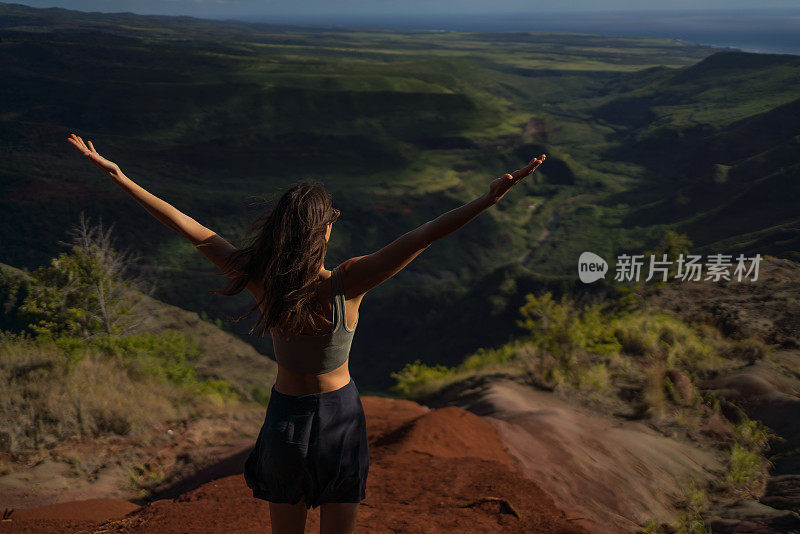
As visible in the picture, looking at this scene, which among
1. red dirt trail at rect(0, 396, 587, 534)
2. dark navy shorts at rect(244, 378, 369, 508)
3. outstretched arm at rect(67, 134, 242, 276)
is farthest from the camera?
red dirt trail at rect(0, 396, 587, 534)

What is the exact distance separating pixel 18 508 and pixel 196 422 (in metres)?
2.82

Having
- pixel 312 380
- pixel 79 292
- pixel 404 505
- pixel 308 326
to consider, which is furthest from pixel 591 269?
pixel 308 326

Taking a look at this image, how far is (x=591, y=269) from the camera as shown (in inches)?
1783

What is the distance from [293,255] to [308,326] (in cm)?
30

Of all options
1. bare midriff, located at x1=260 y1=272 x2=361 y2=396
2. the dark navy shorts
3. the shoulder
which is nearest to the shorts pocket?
the dark navy shorts

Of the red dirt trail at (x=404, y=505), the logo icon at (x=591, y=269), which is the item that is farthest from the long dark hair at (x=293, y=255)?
the logo icon at (x=591, y=269)

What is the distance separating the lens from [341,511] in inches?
94.1

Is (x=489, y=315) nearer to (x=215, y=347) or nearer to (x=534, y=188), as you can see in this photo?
(x=215, y=347)

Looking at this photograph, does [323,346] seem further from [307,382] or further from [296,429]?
[296,429]

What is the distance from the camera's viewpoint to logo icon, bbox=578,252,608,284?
36.7 meters

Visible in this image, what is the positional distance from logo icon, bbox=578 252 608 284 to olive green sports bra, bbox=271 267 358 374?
3581cm

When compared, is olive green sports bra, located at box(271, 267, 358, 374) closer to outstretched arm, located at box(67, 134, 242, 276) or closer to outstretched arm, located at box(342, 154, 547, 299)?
outstretched arm, located at box(342, 154, 547, 299)

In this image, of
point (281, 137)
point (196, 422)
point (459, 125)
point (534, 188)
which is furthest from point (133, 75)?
point (196, 422)

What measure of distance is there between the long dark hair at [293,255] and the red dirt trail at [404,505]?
9.07 feet
